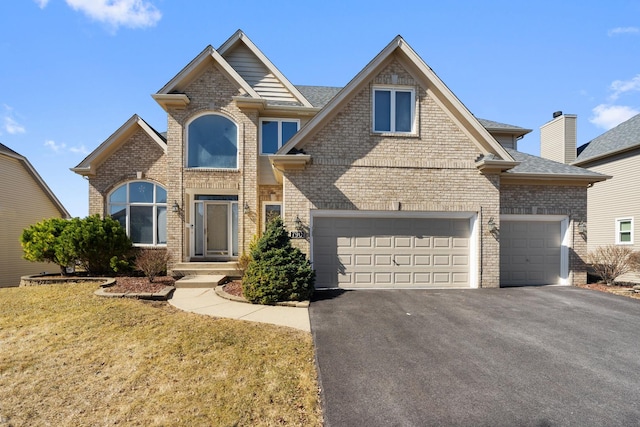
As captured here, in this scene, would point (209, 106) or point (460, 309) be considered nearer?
point (460, 309)

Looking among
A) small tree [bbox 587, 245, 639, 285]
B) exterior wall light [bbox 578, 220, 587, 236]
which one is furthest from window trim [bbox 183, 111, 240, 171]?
small tree [bbox 587, 245, 639, 285]

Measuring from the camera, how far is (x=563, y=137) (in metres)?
19.1

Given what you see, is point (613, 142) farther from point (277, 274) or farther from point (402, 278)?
point (277, 274)

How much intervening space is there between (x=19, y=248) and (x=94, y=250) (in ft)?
29.5

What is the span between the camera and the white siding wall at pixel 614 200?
15305mm

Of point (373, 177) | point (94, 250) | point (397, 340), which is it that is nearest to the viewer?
point (397, 340)

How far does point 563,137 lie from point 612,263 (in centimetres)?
1120

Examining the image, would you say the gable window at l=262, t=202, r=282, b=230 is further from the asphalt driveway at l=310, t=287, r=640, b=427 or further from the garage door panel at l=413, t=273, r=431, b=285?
the garage door panel at l=413, t=273, r=431, b=285

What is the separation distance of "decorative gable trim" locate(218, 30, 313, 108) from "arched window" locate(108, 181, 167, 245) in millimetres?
7067

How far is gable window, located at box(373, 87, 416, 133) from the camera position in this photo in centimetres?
1045

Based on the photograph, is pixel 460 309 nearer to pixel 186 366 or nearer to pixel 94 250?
pixel 186 366

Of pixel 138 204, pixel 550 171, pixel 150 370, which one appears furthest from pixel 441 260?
pixel 138 204

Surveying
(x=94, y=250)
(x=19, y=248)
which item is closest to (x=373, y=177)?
(x=94, y=250)

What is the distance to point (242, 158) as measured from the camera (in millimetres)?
12742
